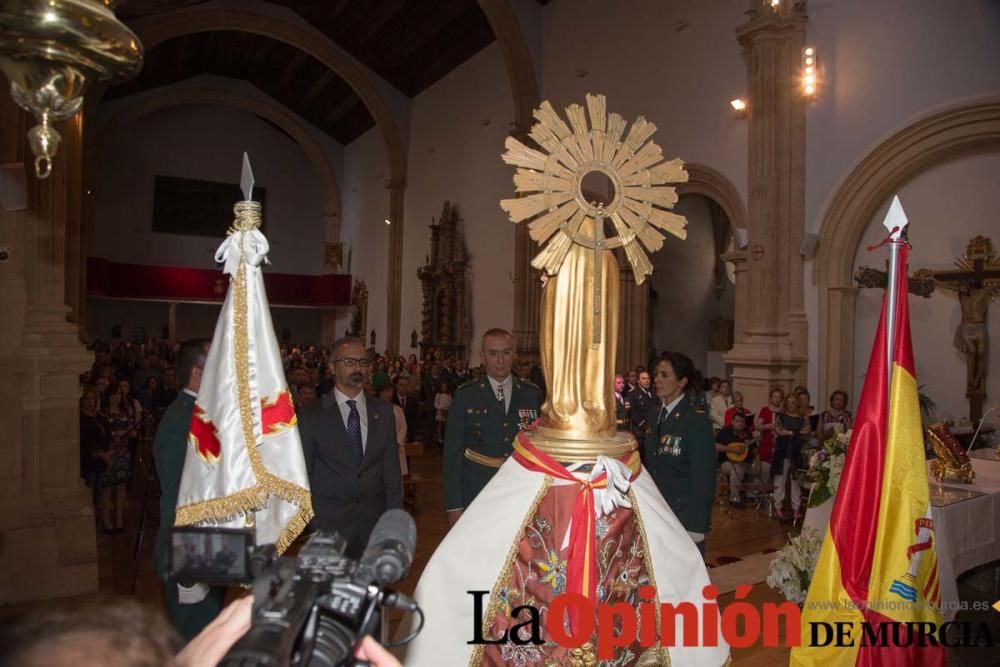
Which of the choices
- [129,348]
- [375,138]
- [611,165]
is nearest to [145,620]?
[611,165]

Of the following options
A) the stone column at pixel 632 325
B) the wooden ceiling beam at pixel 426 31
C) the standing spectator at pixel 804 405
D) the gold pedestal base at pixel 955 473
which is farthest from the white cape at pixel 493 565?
the wooden ceiling beam at pixel 426 31

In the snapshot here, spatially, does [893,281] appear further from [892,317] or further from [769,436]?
[769,436]

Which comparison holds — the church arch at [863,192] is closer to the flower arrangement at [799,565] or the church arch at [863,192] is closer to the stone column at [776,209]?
the stone column at [776,209]

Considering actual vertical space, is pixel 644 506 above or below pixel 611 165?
below

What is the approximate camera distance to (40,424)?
408 centimetres

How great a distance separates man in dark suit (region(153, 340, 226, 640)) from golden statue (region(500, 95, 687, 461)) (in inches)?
48.8

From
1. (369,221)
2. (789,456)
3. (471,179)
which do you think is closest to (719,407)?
(789,456)

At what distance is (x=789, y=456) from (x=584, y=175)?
5.01m

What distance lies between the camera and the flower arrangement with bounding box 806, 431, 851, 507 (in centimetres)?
376

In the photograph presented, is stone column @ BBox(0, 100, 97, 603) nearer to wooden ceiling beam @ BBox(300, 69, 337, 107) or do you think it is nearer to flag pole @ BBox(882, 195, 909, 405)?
flag pole @ BBox(882, 195, 909, 405)

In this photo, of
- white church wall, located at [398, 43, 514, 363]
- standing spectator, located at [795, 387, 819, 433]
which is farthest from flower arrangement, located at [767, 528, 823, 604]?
white church wall, located at [398, 43, 514, 363]

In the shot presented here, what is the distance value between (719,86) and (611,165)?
792cm

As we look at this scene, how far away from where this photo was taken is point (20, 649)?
0.67 metres

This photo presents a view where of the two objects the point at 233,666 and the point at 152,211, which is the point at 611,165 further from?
the point at 152,211
